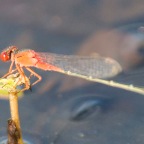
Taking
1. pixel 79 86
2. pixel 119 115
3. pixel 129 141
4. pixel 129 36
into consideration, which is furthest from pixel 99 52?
pixel 129 141

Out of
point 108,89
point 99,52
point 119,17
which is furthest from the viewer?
point 119,17

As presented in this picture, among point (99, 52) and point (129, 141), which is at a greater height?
point (99, 52)

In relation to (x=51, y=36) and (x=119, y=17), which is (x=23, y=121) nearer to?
(x=51, y=36)

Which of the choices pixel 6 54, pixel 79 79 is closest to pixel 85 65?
pixel 79 79

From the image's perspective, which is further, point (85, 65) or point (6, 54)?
point (85, 65)

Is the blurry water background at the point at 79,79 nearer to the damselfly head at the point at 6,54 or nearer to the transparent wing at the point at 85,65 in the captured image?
the transparent wing at the point at 85,65

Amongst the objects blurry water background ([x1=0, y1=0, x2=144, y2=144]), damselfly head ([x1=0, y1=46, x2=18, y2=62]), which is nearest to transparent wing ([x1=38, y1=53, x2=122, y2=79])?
blurry water background ([x1=0, y1=0, x2=144, y2=144])

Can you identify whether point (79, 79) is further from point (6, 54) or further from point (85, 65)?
point (6, 54)
